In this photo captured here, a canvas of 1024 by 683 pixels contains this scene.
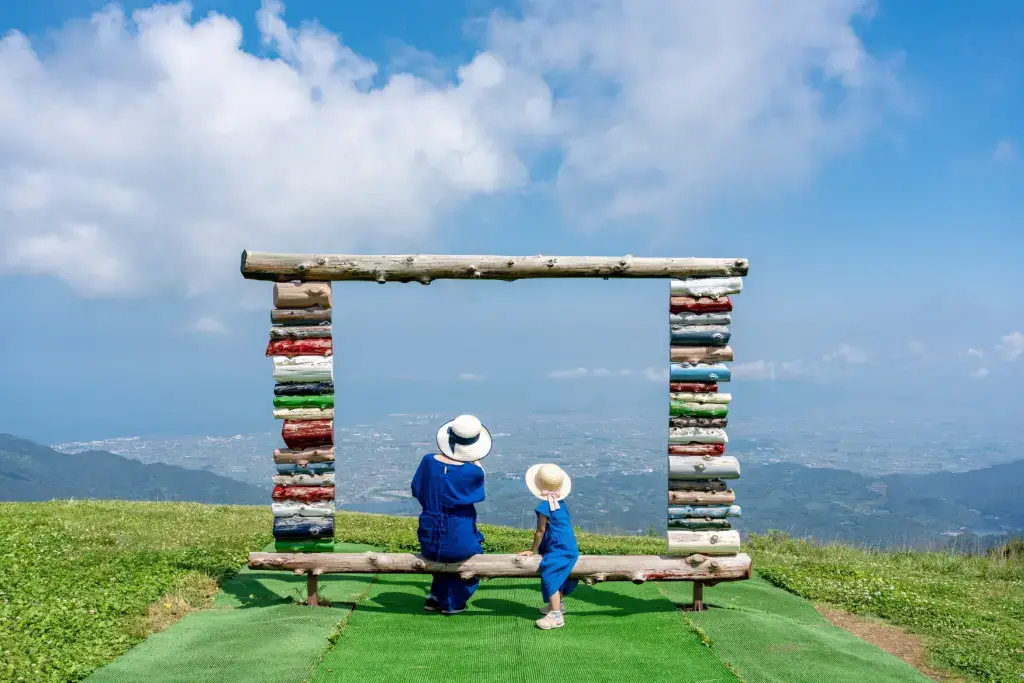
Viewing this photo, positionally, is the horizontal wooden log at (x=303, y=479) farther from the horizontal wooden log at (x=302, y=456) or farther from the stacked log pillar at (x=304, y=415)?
the horizontal wooden log at (x=302, y=456)

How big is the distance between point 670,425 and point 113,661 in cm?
672

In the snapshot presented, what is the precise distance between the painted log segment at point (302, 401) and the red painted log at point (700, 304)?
4425 millimetres

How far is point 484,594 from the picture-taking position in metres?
10.5

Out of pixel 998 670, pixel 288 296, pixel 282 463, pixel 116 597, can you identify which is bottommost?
pixel 998 670

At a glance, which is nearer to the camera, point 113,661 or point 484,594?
point 113,661

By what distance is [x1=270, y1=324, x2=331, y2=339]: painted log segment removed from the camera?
9766 mm

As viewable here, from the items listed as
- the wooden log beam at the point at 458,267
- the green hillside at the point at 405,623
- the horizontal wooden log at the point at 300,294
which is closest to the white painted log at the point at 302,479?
the green hillside at the point at 405,623

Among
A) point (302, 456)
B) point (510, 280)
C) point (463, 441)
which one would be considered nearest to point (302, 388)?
point (302, 456)

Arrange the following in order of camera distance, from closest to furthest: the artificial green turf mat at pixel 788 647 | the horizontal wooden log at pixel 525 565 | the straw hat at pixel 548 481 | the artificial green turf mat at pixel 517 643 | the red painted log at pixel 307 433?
the artificial green turf mat at pixel 517 643 → the artificial green turf mat at pixel 788 647 → the straw hat at pixel 548 481 → the horizontal wooden log at pixel 525 565 → the red painted log at pixel 307 433

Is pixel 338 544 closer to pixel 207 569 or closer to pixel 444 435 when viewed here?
pixel 207 569

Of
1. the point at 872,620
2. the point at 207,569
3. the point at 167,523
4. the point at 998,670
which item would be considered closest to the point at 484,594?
the point at 207,569

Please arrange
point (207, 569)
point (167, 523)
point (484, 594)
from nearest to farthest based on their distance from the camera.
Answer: point (484, 594) < point (207, 569) < point (167, 523)

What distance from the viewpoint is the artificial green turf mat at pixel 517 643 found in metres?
7.80

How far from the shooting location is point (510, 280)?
9.91 metres
